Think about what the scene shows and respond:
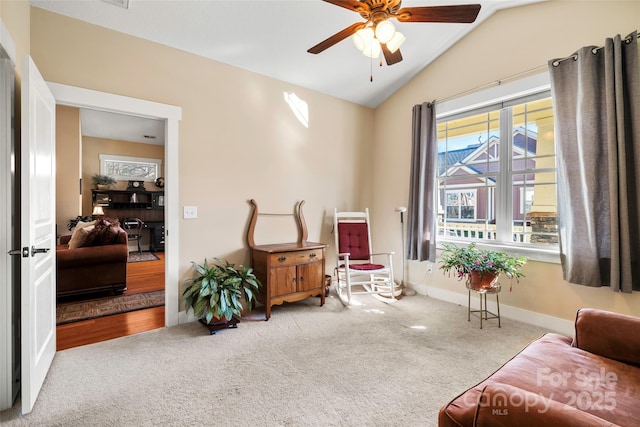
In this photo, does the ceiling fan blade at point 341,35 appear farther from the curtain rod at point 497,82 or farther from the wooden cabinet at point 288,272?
the curtain rod at point 497,82

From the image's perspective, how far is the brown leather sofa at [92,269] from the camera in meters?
3.46

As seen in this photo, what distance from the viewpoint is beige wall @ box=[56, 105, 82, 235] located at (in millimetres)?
5184

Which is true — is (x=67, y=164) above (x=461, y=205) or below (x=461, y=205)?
above

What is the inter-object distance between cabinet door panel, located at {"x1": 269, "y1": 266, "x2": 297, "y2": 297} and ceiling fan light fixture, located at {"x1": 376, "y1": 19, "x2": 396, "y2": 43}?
2.22 metres

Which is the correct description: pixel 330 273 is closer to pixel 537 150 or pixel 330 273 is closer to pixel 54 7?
pixel 537 150

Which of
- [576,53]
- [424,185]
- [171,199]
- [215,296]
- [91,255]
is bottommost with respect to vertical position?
[215,296]

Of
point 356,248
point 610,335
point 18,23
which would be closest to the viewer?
point 610,335

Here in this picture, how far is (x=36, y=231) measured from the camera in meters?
1.79

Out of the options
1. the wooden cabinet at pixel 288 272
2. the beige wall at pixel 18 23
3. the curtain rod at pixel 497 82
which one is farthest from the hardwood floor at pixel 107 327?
the curtain rod at pixel 497 82

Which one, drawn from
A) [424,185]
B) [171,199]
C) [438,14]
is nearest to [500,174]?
[424,185]

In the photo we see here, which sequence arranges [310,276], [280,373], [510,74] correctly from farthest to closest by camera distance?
[310,276] → [510,74] → [280,373]

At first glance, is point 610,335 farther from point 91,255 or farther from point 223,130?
point 91,255

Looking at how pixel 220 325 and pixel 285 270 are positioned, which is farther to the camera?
pixel 285 270

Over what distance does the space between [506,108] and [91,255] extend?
5.04 meters
